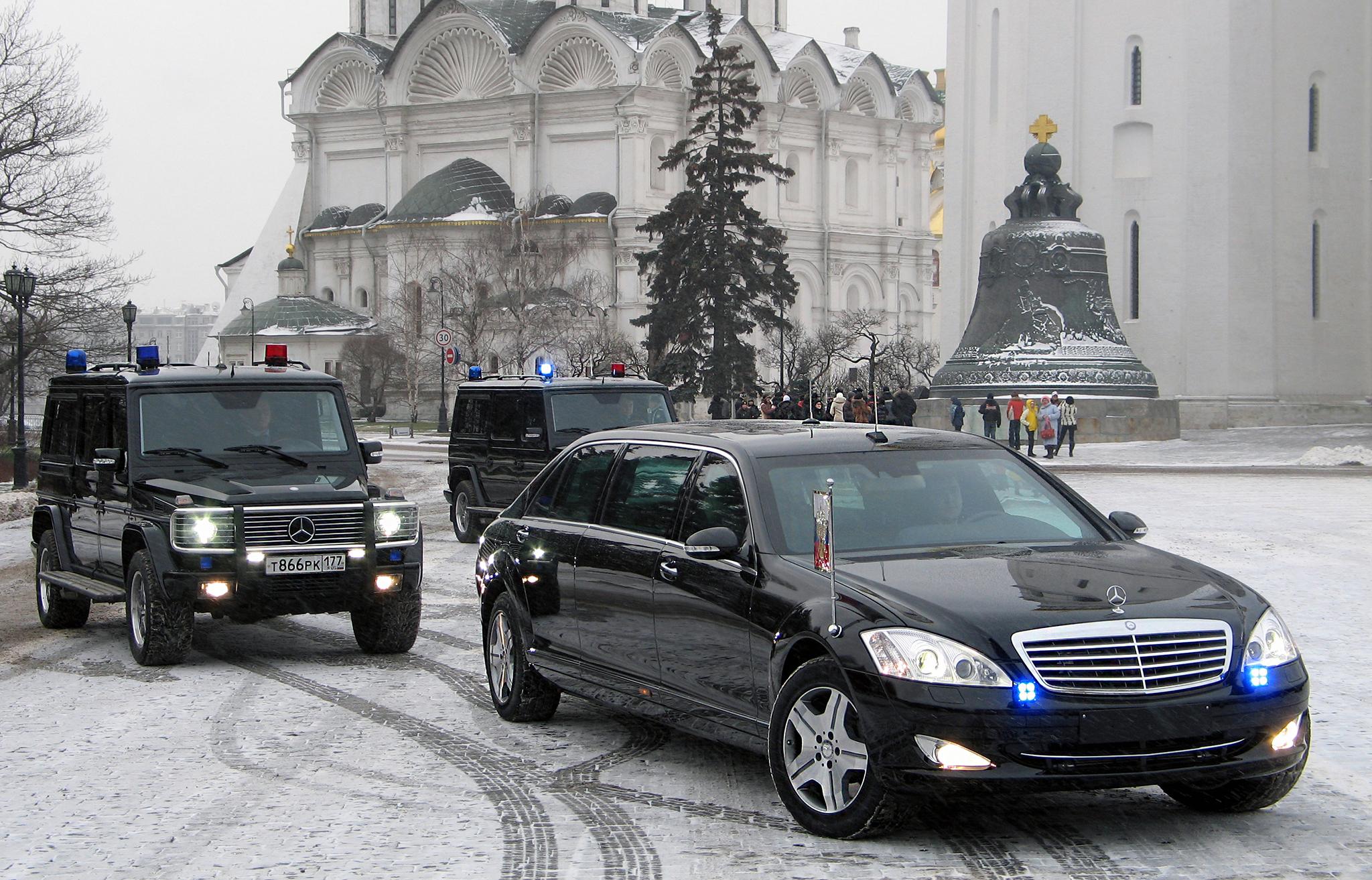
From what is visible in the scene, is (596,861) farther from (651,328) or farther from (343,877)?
(651,328)

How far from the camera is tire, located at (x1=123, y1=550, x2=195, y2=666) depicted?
11.3m

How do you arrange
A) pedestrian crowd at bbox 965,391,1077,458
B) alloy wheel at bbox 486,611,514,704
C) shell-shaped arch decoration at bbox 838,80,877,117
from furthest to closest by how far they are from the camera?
shell-shaped arch decoration at bbox 838,80,877,117 → pedestrian crowd at bbox 965,391,1077,458 → alloy wheel at bbox 486,611,514,704

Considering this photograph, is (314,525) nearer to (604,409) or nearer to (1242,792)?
(1242,792)

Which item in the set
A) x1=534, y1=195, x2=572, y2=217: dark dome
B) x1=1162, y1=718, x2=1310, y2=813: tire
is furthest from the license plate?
x1=534, y1=195, x2=572, y2=217: dark dome

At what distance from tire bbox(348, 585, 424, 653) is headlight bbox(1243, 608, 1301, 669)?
642cm

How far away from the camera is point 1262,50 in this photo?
55.3m

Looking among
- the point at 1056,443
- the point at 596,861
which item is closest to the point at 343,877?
the point at 596,861

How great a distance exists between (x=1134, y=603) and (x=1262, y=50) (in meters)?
52.9

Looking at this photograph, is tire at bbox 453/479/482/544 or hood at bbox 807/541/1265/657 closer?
hood at bbox 807/541/1265/657

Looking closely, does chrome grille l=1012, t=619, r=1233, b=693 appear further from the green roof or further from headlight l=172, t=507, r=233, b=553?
the green roof

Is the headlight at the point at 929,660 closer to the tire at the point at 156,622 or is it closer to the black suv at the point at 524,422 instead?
the tire at the point at 156,622

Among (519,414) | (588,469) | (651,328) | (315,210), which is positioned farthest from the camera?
(315,210)

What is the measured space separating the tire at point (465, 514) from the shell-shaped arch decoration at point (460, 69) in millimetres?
75846

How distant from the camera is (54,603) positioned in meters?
13.5
